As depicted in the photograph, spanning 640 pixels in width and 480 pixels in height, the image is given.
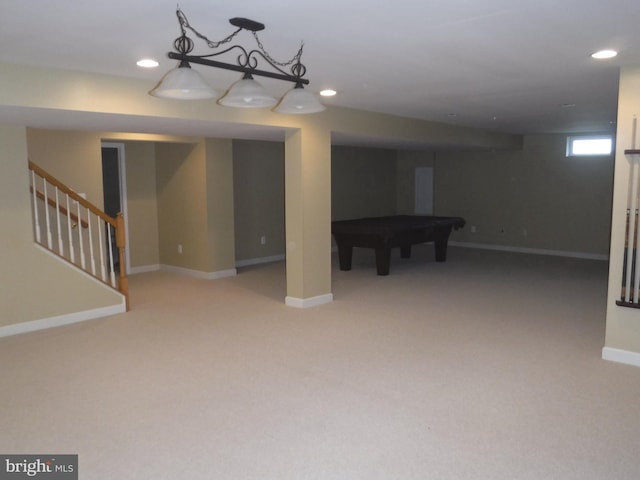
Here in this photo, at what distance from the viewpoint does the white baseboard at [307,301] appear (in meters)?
5.82

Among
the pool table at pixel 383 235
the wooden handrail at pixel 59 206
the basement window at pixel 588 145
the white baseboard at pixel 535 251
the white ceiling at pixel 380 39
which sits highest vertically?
the white ceiling at pixel 380 39

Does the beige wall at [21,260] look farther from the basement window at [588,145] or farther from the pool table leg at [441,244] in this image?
the basement window at [588,145]

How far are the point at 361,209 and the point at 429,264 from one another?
2.53 metres

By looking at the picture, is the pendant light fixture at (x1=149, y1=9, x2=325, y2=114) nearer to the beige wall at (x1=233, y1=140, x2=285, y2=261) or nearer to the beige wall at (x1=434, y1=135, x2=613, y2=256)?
the beige wall at (x1=233, y1=140, x2=285, y2=261)

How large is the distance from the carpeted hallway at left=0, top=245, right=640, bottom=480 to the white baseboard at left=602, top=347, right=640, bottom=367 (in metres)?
0.09

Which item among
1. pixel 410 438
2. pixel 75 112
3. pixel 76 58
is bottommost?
pixel 410 438

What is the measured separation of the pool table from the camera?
7.46 meters

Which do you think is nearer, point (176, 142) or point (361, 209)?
point (176, 142)

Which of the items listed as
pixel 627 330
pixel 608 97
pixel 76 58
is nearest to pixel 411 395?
pixel 627 330

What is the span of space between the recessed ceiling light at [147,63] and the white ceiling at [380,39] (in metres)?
0.05

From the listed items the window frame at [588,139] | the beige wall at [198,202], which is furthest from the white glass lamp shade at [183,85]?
the window frame at [588,139]

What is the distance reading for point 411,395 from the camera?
3.49m

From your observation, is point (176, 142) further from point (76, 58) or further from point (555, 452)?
point (555, 452)

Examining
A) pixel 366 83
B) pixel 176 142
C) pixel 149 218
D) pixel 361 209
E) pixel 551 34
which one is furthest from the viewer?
pixel 361 209
